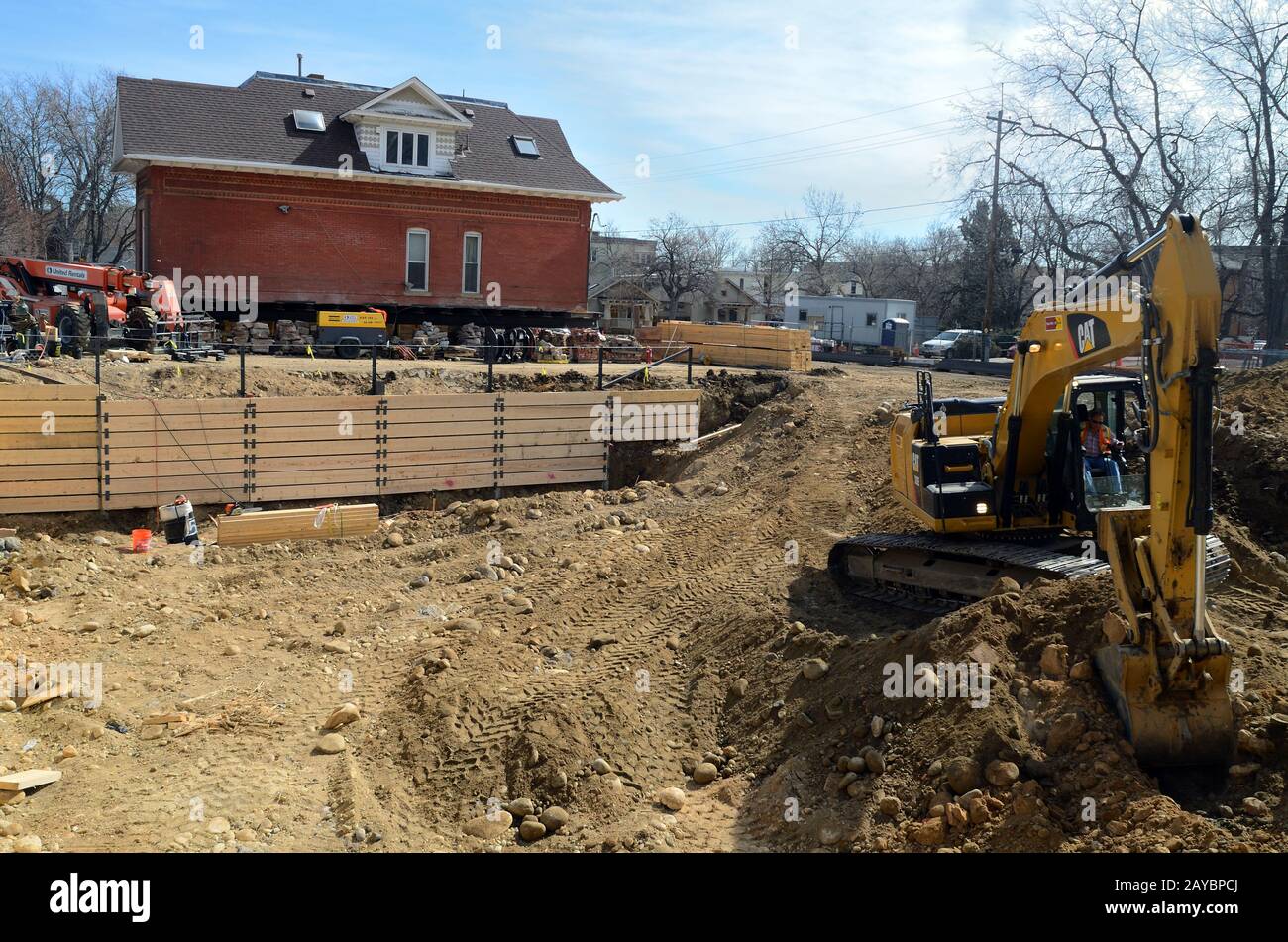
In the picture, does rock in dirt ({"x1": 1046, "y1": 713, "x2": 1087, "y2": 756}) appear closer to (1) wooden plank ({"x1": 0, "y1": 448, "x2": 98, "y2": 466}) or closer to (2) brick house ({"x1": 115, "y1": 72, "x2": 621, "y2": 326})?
(1) wooden plank ({"x1": 0, "y1": 448, "x2": 98, "y2": 466})

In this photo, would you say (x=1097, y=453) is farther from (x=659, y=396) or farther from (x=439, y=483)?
(x=439, y=483)

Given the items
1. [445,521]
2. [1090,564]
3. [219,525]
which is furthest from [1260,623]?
[219,525]

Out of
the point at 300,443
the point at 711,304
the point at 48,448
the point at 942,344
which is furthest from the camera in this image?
the point at 711,304

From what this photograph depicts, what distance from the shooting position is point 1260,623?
30.7ft

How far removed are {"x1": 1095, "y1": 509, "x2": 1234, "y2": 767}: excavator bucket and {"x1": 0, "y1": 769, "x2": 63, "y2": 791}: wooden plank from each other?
285 inches

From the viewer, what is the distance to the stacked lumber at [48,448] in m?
14.6

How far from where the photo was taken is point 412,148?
33.1 m

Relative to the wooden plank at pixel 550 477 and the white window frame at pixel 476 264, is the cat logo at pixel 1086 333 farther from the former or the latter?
the white window frame at pixel 476 264

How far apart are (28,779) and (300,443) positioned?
9.36 meters

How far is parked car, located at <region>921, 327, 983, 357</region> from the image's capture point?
46.1 metres

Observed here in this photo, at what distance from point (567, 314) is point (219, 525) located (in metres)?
22.0

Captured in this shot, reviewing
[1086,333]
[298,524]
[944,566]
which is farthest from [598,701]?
[298,524]

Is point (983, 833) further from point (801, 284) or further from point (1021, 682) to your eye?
point (801, 284)

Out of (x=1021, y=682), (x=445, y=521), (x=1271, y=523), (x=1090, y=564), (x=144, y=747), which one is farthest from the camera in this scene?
(x=445, y=521)
